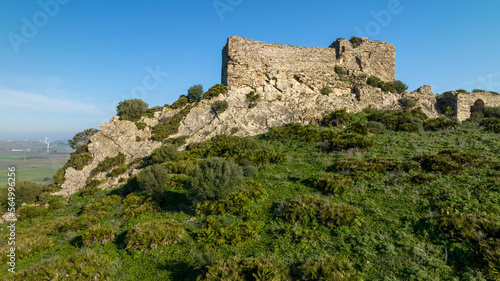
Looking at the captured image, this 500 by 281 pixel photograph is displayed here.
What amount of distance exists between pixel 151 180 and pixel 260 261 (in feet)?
29.0

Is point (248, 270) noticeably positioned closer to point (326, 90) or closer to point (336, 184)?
point (336, 184)

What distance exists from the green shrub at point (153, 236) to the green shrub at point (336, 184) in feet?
19.5

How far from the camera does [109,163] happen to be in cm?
2047

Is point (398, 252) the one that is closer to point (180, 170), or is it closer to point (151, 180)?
point (151, 180)

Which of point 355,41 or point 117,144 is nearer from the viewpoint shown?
point 117,144

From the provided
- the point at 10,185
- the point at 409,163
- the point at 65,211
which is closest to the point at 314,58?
the point at 409,163

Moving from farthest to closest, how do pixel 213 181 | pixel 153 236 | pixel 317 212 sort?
pixel 213 181
pixel 317 212
pixel 153 236

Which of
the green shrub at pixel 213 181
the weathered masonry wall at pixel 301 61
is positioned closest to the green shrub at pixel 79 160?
the weathered masonry wall at pixel 301 61

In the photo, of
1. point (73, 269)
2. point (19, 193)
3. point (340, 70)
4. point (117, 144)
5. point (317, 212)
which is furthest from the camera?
point (340, 70)

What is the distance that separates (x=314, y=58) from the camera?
28.7m

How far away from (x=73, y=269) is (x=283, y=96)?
78.3 ft

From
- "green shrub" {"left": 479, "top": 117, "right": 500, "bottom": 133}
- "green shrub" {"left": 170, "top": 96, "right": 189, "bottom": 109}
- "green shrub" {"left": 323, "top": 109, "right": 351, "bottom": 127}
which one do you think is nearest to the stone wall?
"green shrub" {"left": 479, "top": 117, "right": 500, "bottom": 133}

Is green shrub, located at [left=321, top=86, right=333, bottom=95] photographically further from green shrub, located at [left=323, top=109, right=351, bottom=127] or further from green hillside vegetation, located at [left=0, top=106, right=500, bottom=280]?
green hillside vegetation, located at [left=0, top=106, right=500, bottom=280]

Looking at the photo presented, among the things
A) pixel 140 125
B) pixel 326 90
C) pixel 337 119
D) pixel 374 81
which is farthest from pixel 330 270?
pixel 374 81
